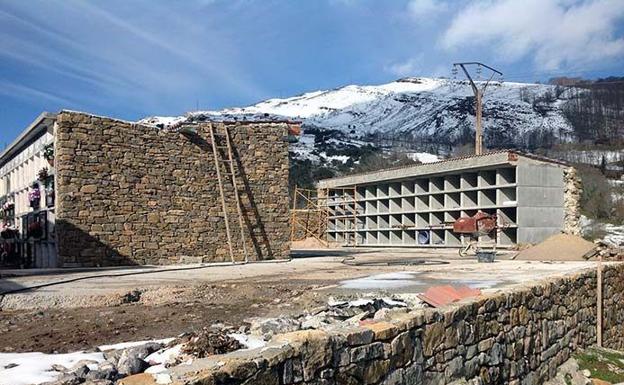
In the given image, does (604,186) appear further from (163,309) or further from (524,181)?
(163,309)

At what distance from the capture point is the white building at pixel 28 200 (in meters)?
15.2

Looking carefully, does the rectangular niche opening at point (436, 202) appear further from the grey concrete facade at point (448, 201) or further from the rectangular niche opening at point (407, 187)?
the rectangular niche opening at point (407, 187)

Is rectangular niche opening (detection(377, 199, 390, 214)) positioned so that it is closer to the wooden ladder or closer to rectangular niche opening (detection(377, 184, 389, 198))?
rectangular niche opening (detection(377, 184, 389, 198))

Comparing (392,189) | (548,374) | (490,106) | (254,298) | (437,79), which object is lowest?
(548,374)

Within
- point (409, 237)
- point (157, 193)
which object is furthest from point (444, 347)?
point (409, 237)

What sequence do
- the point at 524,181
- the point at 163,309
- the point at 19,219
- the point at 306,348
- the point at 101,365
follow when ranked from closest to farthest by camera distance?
the point at 101,365 < the point at 306,348 < the point at 163,309 < the point at 19,219 < the point at 524,181

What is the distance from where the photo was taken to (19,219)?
1856cm

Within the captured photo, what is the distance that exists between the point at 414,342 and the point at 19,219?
57.3 ft

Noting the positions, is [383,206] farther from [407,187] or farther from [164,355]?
[164,355]

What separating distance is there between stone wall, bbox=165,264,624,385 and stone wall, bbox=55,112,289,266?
10.2 m

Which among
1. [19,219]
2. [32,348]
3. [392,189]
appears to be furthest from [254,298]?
[392,189]

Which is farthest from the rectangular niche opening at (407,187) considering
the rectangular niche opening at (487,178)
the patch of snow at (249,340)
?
the patch of snow at (249,340)

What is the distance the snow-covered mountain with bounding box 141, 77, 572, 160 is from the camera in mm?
112625

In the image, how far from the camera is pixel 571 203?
23359mm
